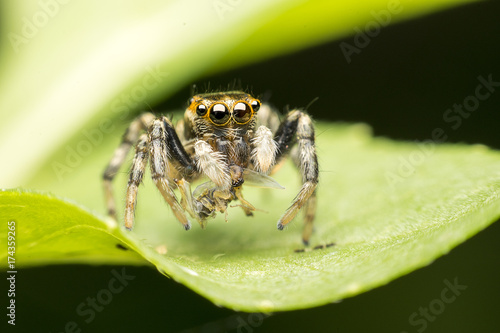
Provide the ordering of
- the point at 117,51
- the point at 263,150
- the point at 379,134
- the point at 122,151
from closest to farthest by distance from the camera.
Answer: the point at 263,150 → the point at 122,151 → the point at 117,51 → the point at 379,134

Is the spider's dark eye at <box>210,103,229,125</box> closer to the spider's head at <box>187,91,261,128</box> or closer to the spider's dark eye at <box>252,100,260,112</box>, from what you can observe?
the spider's head at <box>187,91,261,128</box>

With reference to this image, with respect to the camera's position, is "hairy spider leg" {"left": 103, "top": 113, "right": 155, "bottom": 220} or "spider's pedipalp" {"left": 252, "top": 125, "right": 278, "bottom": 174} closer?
"spider's pedipalp" {"left": 252, "top": 125, "right": 278, "bottom": 174}

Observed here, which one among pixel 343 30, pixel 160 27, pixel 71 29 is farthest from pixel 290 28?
pixel 71 29

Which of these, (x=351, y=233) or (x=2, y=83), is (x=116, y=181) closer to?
(x=2, y=83)

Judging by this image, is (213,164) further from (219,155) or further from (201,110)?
(201,110)

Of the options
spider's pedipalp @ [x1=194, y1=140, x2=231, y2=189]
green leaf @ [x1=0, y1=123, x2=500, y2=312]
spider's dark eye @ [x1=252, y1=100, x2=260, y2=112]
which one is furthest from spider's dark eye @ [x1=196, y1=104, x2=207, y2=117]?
green leaf @ [x1=0, y1=123, x2=500, y2=312]

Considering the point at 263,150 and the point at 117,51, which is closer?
the point at 263,150

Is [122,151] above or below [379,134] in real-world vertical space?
above

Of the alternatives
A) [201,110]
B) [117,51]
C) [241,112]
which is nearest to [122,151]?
[117,51]
